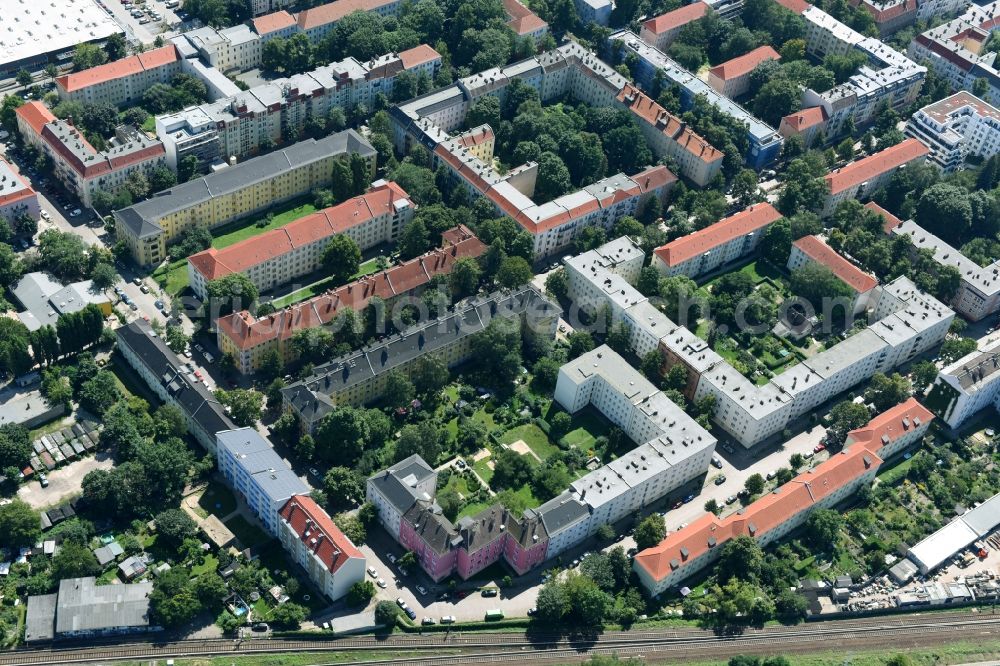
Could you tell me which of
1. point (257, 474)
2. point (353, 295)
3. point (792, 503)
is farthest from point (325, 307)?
point (792, 503)

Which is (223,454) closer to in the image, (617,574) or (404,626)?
(404,626)

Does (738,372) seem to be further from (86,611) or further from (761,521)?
(86,611)

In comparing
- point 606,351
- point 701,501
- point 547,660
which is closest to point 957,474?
point 701,501

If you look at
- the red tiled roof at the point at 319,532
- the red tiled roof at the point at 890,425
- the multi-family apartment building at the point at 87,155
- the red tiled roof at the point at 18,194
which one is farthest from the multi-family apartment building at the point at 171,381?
the red tiled roof at the point at 890,425

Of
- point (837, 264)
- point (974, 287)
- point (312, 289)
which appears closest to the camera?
point (312, 289)

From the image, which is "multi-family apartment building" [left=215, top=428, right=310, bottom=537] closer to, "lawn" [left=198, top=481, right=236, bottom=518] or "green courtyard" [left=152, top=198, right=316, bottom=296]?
"lawn" [left=198, top=481, right=236, bottom=518]
